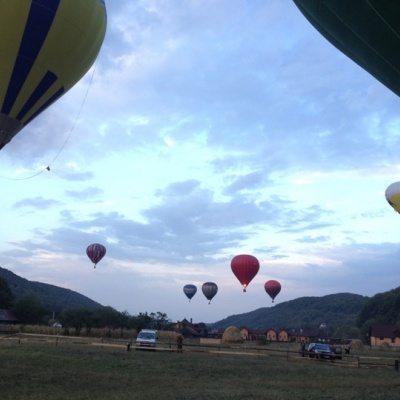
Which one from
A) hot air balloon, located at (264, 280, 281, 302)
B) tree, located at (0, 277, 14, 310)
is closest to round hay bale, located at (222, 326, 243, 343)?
hot air balloon, located at (264, 280, 281, 302)

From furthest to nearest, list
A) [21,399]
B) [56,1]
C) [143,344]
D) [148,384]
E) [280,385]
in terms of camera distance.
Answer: [143,344]
[56,1]
[280,385]
[148,384]
[21,399]

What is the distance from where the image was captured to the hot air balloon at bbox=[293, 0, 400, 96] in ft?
29.0

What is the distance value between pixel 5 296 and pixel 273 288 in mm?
49196

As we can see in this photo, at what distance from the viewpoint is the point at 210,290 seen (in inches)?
2589

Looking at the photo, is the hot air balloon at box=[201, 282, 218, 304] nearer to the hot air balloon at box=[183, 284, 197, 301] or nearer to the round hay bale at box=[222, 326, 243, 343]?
the hot air balloon at box=[183, 284, 197, 301]

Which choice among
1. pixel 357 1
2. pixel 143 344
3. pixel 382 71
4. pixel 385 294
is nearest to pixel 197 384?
pixel 382 71

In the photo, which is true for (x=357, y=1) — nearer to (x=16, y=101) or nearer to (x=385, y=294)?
(x=16, y=101)

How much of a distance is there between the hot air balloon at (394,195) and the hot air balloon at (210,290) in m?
34.0

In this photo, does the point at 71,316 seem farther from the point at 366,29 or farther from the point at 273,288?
the point at 366,29

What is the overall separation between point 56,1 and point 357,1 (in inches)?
507

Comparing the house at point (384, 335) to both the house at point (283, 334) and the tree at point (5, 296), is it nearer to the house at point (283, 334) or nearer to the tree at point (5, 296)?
the house at point (283, 334)

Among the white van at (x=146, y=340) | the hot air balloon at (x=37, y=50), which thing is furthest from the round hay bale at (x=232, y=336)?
the hot air balloon at (x=37, y=50)

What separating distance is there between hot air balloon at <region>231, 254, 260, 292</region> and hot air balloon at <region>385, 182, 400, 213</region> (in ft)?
50.3

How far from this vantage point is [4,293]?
8675 centimetres
